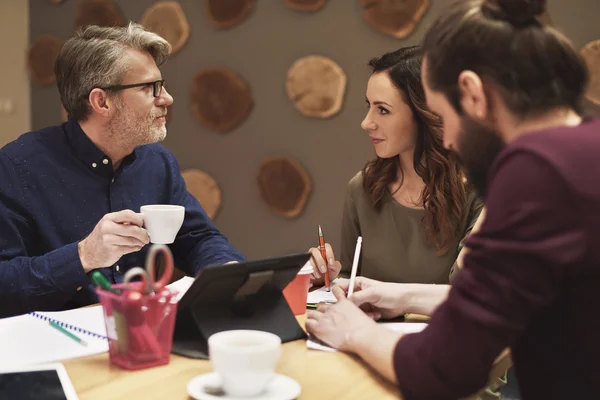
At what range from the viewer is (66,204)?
75.0 inches

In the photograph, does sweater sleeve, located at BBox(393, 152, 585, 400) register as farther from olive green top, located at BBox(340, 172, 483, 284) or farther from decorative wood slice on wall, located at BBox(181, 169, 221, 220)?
decorative wood slice on wall, located at BBox(181, 169, 221, 220)

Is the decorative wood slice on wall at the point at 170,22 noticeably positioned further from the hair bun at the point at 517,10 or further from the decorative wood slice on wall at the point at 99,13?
the hair bun at the point at 517,10

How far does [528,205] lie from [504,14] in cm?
31

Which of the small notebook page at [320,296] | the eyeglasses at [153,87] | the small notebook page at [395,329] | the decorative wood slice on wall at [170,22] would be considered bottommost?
the small notebook page at [320,296]

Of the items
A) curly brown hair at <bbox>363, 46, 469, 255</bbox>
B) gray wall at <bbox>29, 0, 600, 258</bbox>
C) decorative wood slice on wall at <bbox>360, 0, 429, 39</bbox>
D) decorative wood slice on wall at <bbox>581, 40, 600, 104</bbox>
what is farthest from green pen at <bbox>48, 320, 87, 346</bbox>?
decorative wood slice on wall at <bbox>581, 40, 600, 104</bbox>

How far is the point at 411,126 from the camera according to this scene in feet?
7.06

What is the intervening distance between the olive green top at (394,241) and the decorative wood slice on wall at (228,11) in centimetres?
141

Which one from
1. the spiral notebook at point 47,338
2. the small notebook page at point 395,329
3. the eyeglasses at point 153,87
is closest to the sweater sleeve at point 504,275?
the small notebook page at point 395,329

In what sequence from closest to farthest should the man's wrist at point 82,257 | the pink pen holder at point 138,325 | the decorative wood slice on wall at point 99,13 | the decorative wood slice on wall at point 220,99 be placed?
the pink pen holder at point 138,325 < the man's wrist at point 82,257 < the decorative wood slice on wall at point 220,99 < the decorative wood slice on wall at point 99,13

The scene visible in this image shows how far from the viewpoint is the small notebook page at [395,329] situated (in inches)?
49.1

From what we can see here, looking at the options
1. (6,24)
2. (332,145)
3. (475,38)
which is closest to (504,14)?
(475,38)

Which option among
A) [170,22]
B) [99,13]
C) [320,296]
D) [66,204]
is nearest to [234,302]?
[320,296]

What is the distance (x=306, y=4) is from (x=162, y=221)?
2010 mm

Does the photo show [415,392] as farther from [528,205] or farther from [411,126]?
[411,126]
